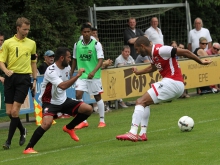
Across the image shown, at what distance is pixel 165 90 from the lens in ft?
40.5

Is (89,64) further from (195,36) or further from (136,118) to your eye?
(195,36)

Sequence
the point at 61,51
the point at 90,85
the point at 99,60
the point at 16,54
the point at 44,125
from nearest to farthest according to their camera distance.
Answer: the point at 44,125 < the point at 61,51 < the point at 16,54 < the point at 99,60 < the point at 90,85

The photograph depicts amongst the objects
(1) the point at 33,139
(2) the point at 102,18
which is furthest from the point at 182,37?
(1) the point at 33,139

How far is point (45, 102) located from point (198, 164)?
3.88 m

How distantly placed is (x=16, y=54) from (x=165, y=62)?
283 centimetres

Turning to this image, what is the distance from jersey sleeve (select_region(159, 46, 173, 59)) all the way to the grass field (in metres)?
1.45

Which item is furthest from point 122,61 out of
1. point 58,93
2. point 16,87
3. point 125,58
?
point 58,93

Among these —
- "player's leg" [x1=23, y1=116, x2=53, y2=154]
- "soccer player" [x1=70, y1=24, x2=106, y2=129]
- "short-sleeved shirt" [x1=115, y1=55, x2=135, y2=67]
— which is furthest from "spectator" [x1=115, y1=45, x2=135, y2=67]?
"player's leg" [x1=23, y1=116, x2=53, y2=154]

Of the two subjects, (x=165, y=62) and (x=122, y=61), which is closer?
(x=165, y=62)

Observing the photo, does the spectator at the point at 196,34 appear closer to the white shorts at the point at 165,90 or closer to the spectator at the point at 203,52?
the spectator at the point at 203,52

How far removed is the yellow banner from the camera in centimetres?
1928

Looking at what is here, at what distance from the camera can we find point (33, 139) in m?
12.0

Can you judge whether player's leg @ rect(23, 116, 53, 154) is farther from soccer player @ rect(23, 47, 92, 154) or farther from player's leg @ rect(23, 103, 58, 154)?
soccer player @ rect(23, 47, 92, 154)

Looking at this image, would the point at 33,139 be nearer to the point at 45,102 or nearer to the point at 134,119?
the point at 45,102
